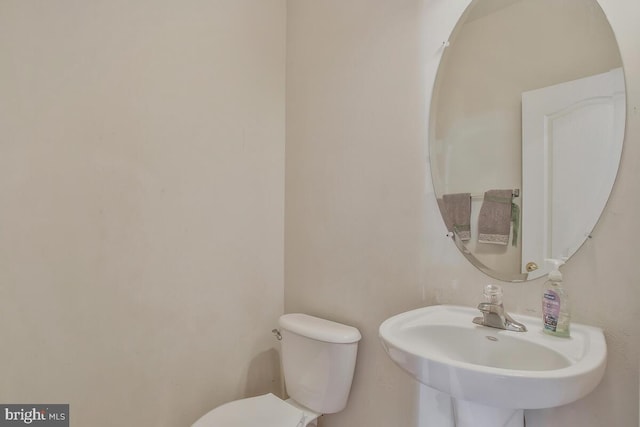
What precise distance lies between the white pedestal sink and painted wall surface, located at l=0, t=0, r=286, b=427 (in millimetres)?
832

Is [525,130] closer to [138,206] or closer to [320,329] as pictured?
[320,329]

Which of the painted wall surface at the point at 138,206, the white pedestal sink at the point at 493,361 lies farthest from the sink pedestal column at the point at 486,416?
→ the painted wall surface at the point at 138,206

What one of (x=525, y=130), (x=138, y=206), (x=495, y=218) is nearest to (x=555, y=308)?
(x=495, y=218)

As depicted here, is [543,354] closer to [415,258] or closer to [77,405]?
[415,258]

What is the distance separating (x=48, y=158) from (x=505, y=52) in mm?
1428

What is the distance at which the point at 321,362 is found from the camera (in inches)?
46.7

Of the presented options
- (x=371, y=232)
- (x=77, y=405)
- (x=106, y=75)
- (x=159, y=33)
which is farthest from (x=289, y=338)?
(x=159, y=33)

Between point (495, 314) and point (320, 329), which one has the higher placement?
point (495, 314)

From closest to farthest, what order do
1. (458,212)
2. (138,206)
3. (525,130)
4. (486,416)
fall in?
(486,416), (525,130), (458,212), (138,206)

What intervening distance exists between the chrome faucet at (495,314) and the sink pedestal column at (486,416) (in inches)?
7.4

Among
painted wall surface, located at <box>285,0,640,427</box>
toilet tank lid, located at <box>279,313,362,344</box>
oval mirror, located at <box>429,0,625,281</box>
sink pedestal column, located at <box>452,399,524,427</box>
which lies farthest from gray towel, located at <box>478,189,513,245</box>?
toilet tank lid, located at <box>279,313,362,344</box>

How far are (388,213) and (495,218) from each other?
0.35 meters

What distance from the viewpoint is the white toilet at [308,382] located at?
115 centimetres

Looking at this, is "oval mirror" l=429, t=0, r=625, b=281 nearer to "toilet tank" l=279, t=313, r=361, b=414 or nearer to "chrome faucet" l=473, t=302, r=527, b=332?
"chrome faucet" l=473, t=302, r=527, b=332
